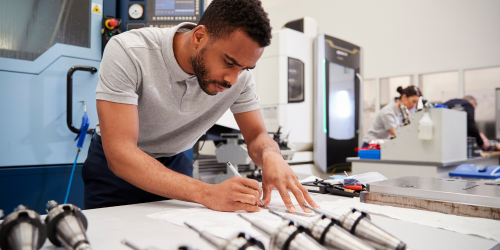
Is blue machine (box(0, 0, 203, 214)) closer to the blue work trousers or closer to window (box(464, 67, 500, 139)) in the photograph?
the blue work trousers

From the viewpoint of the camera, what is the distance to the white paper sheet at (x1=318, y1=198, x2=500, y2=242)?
0.69 meters

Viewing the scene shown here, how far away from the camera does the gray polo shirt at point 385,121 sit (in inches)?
141

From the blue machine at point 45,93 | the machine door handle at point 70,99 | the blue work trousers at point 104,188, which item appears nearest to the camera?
the blue work trousers at point 104,188

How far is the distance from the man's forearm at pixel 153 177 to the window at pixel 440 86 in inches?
206

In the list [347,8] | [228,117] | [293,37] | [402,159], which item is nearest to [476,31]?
[347,8]

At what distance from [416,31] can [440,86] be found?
96 centimetres

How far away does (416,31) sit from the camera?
17.3 feet

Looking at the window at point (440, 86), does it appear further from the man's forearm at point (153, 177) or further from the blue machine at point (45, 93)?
the man's forearm at point (153, 177)

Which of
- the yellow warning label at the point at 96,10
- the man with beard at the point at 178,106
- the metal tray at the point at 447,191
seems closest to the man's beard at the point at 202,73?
the man with beard at the point at 178,106

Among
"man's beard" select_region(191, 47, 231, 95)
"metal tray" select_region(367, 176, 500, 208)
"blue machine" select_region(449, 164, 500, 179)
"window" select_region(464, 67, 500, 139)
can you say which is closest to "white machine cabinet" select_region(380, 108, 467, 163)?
"blue machine" select_region(449, 164, 500, 179)

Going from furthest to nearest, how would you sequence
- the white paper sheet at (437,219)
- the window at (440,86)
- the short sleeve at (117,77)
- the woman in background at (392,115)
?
the window at (440,86)
the woman in background at (392,115)
the short sleeve at (117,77)
the white paper sheet at (437,219)

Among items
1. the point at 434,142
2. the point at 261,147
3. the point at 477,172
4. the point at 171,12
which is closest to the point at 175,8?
the point at 171,12

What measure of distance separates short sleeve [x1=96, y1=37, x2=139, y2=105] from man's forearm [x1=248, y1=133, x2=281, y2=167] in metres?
0.47

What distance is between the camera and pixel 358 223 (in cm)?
51
